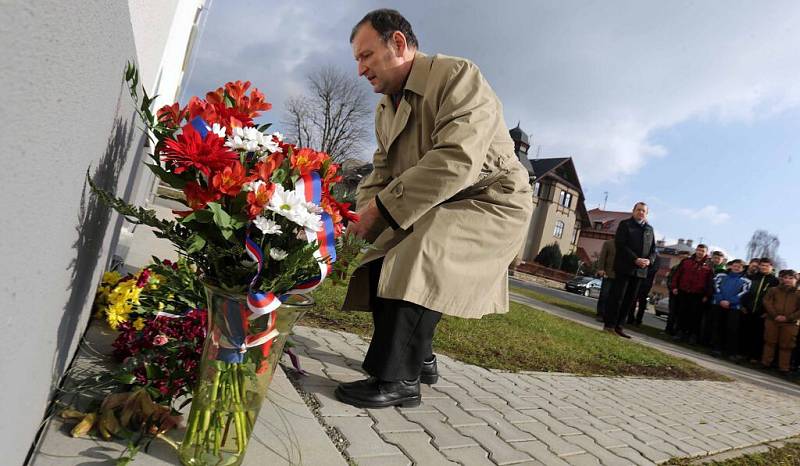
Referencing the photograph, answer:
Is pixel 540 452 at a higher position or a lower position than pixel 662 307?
lower

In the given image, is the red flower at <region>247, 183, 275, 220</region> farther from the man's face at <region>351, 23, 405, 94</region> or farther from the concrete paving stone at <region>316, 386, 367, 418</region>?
the man's face at <region>351, 23, 405, 94</region>

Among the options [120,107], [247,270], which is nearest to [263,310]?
[247,270]

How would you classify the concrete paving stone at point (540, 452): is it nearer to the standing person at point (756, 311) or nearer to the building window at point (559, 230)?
the standing person at point (756, 311)

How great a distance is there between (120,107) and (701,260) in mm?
11892

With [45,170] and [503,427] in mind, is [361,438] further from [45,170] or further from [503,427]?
[45,170]

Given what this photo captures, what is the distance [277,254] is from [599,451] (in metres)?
2.23

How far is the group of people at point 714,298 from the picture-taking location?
8.71 metres

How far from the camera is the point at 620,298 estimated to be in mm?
8680

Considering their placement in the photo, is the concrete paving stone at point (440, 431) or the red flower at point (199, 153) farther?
the concrete paving stone at point (440, 431)

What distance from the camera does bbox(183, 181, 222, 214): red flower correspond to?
1306 millimetres

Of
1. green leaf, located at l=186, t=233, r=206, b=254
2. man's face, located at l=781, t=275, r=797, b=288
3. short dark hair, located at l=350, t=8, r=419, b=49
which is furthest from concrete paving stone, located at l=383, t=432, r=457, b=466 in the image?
man's face, located at l=781, t=275, r=797, b=288

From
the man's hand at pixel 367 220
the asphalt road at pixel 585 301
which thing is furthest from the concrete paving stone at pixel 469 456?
the asphalt road at pixel 585 301

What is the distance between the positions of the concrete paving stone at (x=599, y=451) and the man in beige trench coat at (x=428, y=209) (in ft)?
2.75

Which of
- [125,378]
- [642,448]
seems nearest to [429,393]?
[642,448]
